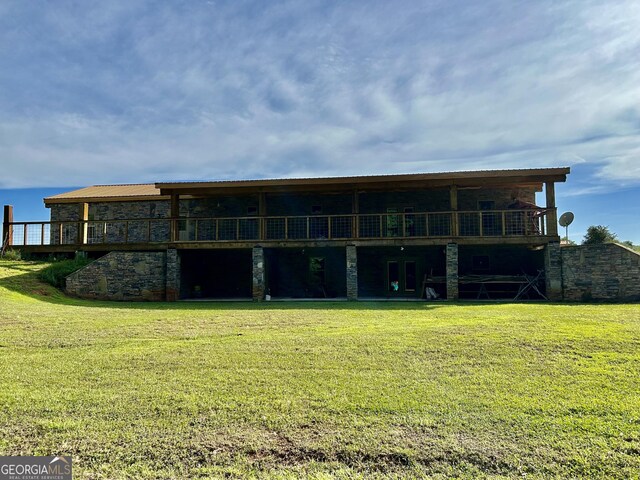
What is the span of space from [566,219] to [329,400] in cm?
1695

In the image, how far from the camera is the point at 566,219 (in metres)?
17.7

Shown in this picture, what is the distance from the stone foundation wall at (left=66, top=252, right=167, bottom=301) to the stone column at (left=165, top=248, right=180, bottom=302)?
23cm

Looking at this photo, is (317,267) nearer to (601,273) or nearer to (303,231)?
(303,231)

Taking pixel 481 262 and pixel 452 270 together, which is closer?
pixel 452 270

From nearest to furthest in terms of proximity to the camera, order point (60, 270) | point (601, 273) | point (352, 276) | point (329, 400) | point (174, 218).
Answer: point (329, 400)
point (601, 273)
point (352, 276)
point (60, 270)
point (174, 218)

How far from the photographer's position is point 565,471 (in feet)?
10.2

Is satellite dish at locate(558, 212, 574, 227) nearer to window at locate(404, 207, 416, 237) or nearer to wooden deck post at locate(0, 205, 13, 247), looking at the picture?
window at locate(404, 207, 416, 237)

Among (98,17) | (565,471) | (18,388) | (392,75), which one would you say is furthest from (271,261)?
(565,471)

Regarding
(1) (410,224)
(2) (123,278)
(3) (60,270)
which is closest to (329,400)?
(2) (123,278)

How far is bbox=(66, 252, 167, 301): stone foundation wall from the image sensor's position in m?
15.9

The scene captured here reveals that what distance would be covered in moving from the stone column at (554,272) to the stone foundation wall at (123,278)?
47.6ft

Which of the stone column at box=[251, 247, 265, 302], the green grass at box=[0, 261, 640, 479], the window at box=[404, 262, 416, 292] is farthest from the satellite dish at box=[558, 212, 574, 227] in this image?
the stone column at box=[251, 247, 265, 302]

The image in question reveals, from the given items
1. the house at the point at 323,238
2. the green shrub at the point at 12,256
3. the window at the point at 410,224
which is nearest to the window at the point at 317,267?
the house at the point at 323,238

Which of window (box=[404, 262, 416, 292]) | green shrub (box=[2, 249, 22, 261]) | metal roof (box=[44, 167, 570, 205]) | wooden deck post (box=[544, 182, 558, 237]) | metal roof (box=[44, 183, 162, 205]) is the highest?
metal roof (box=[44, 183, 162, 205])
